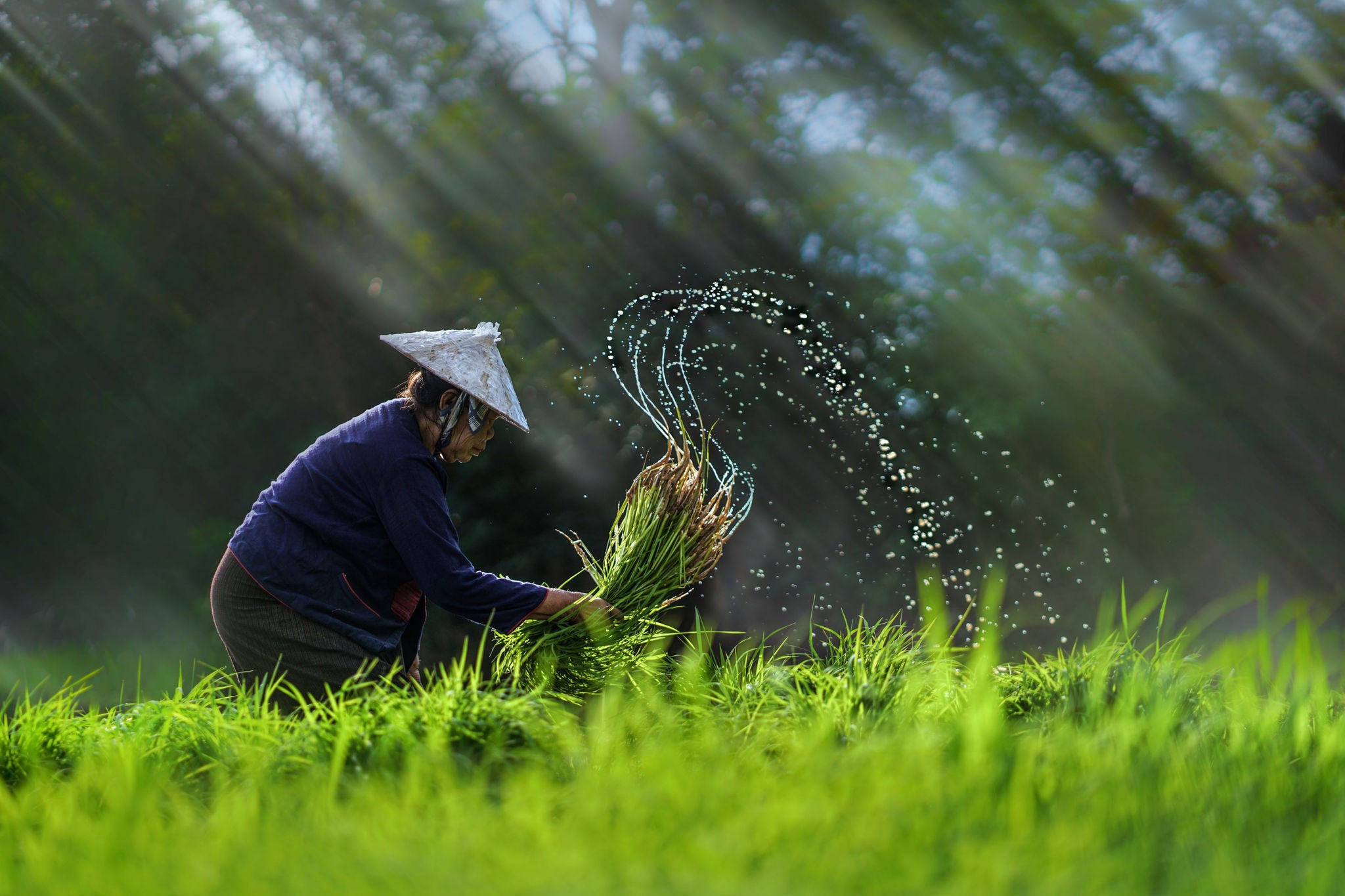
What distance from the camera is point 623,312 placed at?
235 inches

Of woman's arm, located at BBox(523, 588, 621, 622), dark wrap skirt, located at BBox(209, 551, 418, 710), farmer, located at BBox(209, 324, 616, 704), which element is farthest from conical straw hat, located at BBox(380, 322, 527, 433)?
dark wrap skirt, located at BBox(209, 551, 418, 710)

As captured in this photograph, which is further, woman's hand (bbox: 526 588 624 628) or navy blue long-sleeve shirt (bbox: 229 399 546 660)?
woman's hand (bbox: 526 588 624 628)

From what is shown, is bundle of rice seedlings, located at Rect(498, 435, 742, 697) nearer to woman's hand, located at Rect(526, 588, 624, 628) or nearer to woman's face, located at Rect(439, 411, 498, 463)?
woman's hand, located at Rect(526, 588, 624, 628)

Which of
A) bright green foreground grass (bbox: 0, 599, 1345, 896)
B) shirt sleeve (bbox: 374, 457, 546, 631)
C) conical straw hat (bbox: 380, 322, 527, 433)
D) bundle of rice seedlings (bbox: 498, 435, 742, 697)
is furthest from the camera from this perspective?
bundle of rice seedlings (bbox: 498, 435, 742, 697)

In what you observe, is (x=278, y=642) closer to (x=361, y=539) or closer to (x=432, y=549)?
(x=361, y=539)

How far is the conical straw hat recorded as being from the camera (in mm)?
2756

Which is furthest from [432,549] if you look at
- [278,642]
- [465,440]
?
[278,642]

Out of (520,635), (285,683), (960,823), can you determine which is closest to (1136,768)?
(960,823)

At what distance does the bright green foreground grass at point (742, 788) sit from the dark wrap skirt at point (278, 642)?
28 centimetres

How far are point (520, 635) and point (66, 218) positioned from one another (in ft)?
19.9

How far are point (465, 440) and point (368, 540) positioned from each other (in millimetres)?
424

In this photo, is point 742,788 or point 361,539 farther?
point 361,539

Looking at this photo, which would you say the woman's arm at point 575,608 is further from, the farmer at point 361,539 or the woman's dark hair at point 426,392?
the woman's dark hair at point 426,392

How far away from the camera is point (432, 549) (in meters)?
2.62
